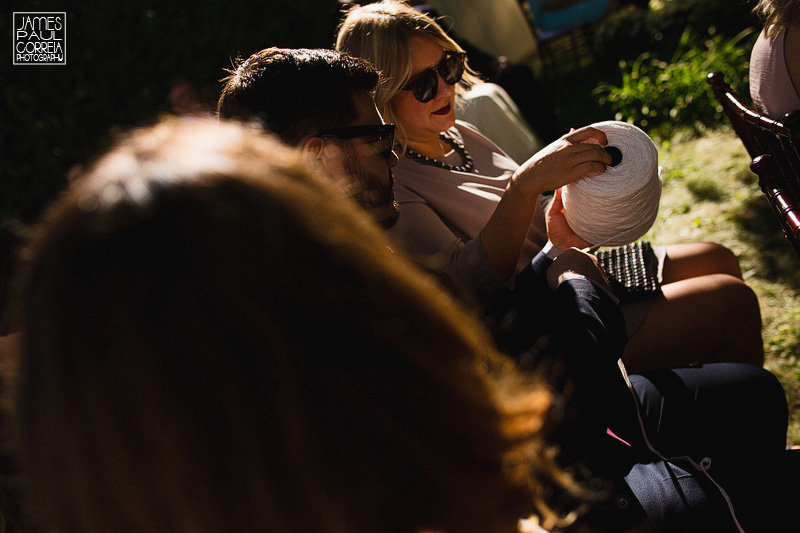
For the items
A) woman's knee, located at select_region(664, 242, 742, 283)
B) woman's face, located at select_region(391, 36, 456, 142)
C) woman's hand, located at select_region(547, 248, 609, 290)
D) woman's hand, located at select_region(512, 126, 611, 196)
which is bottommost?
woman's knee, located at select_region(664, 242, 742, 283)

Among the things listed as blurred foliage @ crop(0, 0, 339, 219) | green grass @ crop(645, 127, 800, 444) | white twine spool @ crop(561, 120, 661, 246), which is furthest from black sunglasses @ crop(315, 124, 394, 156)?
blurred foliage @ crop(0, 0, 339, 219)

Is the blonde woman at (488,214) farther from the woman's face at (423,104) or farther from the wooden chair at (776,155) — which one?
the wooden chair at (776,155)

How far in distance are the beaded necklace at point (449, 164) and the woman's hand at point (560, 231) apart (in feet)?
1.69

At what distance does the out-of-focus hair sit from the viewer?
0.55 metres

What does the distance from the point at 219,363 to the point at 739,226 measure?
365cm

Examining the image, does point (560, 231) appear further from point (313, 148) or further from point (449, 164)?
point (313, 148)

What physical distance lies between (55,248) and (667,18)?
23.5 ft

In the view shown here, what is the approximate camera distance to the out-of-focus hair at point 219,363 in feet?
1.82

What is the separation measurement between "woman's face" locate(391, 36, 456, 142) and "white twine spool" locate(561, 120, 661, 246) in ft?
2.25

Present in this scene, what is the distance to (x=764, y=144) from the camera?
1.84 meters
